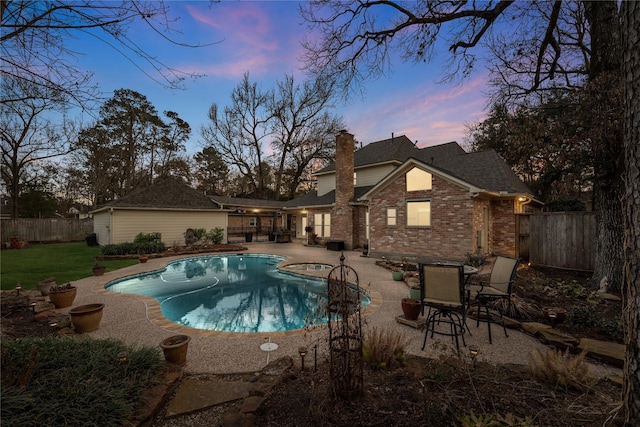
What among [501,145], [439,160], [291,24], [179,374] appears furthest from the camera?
[501,145]

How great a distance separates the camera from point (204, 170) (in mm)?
33219

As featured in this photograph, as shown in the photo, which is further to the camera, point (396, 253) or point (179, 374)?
point (396, 253)

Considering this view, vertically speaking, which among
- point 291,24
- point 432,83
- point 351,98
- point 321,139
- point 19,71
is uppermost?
point 321,139

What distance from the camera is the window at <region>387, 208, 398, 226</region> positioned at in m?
12.9

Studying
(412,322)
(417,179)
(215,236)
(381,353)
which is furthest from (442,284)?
(215,236)

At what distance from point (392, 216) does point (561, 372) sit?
10566 millimetres

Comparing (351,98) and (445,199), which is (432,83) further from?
(445,199)

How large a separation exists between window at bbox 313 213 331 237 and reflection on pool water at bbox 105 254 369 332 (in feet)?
21.2

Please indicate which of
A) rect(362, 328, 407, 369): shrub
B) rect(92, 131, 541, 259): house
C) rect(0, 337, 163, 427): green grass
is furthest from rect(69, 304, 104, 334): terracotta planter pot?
rect(92, 131, 541, 259): house

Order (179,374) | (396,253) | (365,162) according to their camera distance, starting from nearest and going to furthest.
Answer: (179,374)
(396,253)
(365,162)

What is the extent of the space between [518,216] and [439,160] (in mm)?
5690

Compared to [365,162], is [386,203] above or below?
below

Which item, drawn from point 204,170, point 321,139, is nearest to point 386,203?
point 321,139

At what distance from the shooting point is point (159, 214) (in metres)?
17.1
